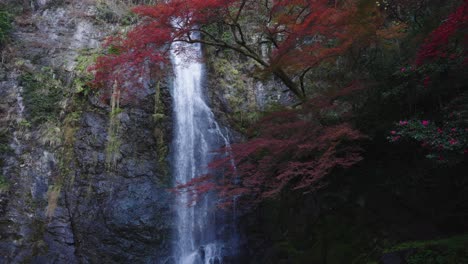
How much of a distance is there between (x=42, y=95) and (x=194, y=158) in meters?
5.92

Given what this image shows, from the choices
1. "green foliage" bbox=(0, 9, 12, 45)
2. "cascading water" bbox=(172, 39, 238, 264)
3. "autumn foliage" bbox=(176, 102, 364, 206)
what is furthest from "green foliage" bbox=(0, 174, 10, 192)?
"autumn foliage" bbox=(176, 102, 364, 206)

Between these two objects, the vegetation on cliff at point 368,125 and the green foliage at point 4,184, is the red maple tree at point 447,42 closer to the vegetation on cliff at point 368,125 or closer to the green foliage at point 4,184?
the vegetation on cliff at point 368,125

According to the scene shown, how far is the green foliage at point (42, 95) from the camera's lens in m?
11.5

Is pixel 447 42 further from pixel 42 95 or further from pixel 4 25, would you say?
pixel 4 25

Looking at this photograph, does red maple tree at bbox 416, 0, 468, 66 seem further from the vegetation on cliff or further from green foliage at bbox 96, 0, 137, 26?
green foliage at bbox 96, 0, 137, 26

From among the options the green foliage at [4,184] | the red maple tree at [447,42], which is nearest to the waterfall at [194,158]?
the green foliage at [4,184]

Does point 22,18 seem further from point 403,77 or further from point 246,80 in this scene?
point 403,77

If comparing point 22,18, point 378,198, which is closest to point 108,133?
point 22,18

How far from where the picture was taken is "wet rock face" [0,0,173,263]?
9.80 meters

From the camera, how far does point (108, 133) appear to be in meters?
11.3

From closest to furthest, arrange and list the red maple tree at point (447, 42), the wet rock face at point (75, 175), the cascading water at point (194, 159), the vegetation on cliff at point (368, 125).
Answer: the red maple tree at point (447, 42) → the vegetation on cliff at point (368, 125) → the wet rock face at point (75, 175) → the cascading water at point (194, 159)

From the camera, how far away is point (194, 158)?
11.5m

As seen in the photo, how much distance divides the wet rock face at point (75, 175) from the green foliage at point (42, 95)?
63 millimetres

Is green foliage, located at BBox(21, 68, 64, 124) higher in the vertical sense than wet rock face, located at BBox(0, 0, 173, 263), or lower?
higher
